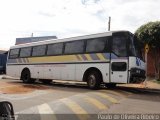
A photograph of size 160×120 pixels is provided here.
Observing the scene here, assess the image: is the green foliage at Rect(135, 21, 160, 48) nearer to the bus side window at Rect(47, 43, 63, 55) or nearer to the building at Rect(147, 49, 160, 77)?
the building at Rect(147, 49, 160, 77)

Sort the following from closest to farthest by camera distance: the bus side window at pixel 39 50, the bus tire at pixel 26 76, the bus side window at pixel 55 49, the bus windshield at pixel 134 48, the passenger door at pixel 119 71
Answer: the passenger door at pixel 119 71 < the bus windshield at pixel 134 48 < the bus side window at pixel 55 49 < the bus side window at pixel 39 50 < the bus tire at pixel 26 76

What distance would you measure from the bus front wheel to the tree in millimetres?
9176

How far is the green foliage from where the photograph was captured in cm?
2466

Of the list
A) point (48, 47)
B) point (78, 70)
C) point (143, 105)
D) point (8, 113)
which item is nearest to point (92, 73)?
point (78, 70)

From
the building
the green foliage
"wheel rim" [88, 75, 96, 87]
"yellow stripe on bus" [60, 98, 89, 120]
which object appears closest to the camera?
"yellow stripe on bus" [60, 98, 89, 120]

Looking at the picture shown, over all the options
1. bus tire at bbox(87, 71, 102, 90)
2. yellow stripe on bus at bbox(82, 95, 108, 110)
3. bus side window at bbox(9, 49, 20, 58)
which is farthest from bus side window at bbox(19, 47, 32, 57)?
yellow stripe on bus at bbox(82, 95, 108, 110)

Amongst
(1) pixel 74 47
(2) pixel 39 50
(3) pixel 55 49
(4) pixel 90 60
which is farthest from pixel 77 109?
(2) pixel 39 50

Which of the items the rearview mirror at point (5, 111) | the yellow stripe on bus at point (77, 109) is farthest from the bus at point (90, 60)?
the rearview mirror at point (5, 111)

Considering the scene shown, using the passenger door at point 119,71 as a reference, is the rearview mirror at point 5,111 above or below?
below

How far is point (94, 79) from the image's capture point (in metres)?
16.3

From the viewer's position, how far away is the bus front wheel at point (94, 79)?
16.2 metres

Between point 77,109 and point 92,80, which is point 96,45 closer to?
point 92,80

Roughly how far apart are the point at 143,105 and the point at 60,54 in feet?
29.7

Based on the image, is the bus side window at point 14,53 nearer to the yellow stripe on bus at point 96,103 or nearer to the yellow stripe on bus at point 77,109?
the yellow stripe on bus at point 96,103
